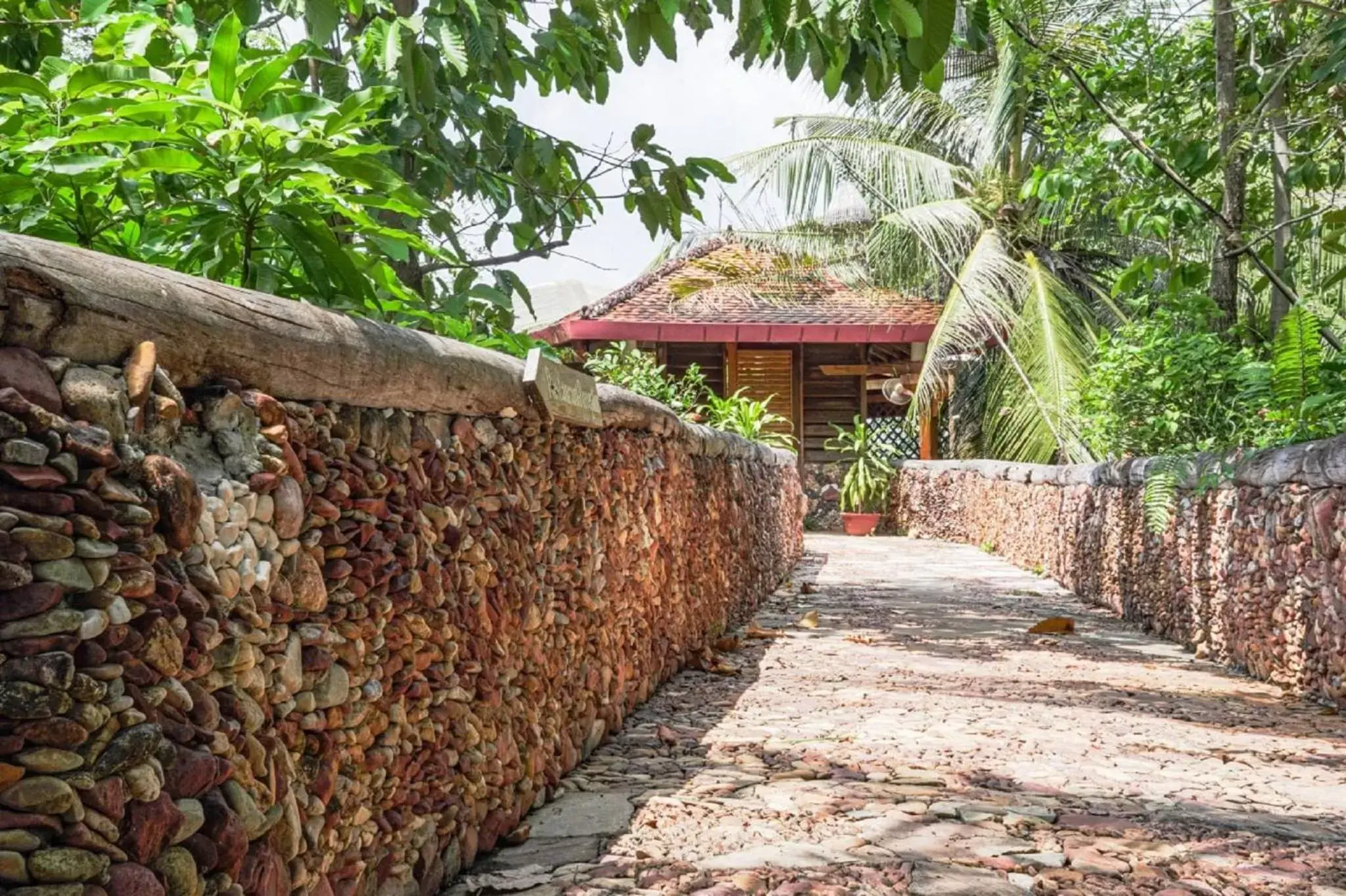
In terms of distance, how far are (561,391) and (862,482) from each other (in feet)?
50.6

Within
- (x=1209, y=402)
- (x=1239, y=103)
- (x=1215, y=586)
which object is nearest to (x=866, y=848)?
(x=1215, y=586)

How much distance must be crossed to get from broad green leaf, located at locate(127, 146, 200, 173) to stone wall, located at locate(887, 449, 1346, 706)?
15.4 feet

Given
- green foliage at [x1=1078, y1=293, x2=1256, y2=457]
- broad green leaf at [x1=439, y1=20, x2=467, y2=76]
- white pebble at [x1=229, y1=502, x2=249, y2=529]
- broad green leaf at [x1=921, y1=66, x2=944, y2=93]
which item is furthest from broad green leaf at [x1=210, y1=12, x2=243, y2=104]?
green foliage at [x1=1078, y1=293, x2=1256, y2=457]

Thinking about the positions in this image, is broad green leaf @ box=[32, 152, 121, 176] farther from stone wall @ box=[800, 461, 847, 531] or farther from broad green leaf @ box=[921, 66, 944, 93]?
stone wall @ box=[800, 461, 847, 531]

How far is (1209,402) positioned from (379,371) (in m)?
7.68

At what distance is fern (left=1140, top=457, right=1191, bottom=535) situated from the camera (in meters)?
7.28

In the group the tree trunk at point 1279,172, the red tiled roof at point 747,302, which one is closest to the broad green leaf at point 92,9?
the tree trunk at point 1279,172

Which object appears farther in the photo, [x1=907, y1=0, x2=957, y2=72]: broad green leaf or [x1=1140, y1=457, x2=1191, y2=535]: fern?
[x1=1140, y1=457, x2=1191, y2=535]: fern

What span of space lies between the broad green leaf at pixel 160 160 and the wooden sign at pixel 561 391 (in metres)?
A: 1.25

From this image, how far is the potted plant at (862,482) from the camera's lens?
18844mm

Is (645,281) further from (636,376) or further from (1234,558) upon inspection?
(1234,558)

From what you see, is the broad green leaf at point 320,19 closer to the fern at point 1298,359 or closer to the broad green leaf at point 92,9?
the broad green leaf at point 92,9

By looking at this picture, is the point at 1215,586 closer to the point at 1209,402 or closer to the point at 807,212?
the point at 1209,402

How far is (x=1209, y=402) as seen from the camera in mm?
8656
